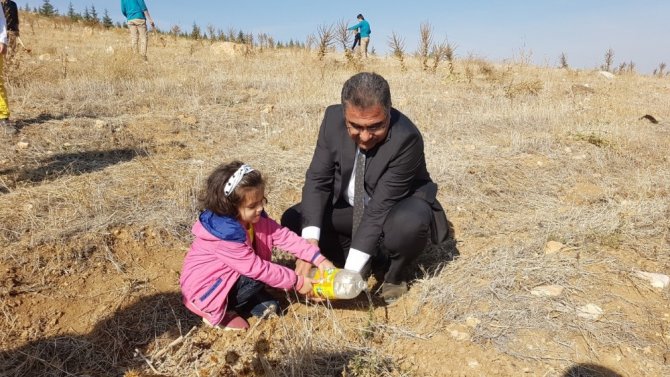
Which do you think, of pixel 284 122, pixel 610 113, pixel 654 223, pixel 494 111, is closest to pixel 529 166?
pixel 654 223

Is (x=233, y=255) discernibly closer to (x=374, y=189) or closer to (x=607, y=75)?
(x=374, y=189)

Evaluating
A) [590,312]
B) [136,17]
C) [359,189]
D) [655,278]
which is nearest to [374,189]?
[359,189]

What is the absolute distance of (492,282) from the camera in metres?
2.31

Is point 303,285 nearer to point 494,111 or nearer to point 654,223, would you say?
point 654,223

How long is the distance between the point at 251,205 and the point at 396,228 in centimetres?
70

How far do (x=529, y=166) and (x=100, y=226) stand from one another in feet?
11.9

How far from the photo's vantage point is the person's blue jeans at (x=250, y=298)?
84.0 inches

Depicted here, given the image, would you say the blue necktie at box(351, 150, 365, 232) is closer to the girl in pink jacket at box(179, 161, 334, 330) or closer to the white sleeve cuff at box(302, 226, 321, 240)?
the white sleeve cuff at box(302, 226, 321, 240)

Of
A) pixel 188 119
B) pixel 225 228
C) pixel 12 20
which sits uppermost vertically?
pixel 12 20

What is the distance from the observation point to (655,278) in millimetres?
2363

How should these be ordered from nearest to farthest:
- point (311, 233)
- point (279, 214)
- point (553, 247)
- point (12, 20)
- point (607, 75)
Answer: point (311, 233) → point (553, 247) → point (279, 214) → point (12, 20) → point (607, 75)

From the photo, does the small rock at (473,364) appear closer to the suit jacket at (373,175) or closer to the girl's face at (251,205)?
the suit jacket at (373,175)

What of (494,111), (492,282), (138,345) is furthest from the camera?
(494,111)

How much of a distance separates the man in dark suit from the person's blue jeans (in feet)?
0.75
